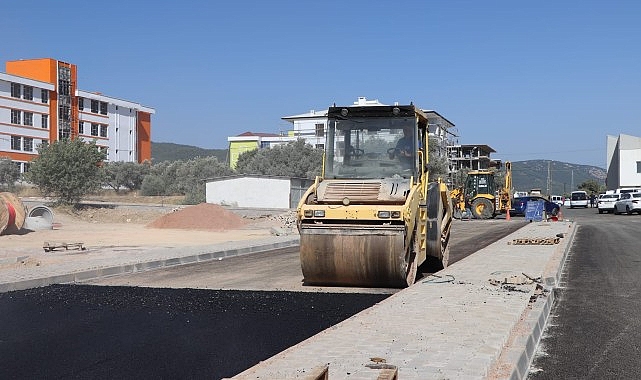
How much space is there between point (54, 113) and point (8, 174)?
19.1 m

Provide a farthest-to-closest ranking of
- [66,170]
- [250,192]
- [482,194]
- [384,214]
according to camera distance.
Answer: [250,192] → [66,170] → [482,194] → [384,214]

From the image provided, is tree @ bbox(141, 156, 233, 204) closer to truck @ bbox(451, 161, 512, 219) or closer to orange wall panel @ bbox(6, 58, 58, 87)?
orange wall panel @ bbox(6, 58, 58, 87)

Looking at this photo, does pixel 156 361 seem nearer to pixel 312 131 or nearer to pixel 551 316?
pixel 551 316

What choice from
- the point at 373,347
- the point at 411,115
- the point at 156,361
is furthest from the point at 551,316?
the point at 156,361

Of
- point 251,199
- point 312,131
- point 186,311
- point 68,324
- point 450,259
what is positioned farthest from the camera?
point 312,131

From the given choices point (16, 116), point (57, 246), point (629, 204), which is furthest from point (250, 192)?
point (16, 116)

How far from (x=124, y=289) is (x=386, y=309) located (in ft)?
16.6

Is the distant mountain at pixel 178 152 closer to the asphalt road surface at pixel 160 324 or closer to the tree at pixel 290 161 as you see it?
the tree at pixel 290 161

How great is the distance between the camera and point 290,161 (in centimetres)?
6738

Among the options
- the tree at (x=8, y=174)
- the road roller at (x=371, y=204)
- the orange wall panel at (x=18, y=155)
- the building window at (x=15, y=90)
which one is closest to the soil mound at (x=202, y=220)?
the road roller at (x=371, y=204)

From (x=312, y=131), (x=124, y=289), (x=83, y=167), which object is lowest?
(x=124, y=289)

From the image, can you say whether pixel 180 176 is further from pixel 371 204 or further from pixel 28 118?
pixel 371 204

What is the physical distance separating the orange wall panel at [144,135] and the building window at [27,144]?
23.1 m

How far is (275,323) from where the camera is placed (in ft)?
26.4
